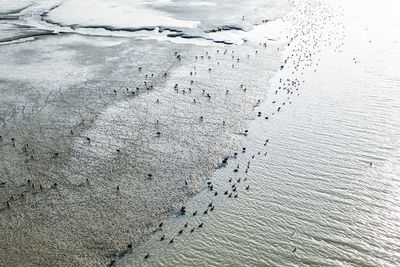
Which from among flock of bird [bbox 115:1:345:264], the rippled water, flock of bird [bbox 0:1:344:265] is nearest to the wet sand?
flock of bird [bbox 0:1:344:265]

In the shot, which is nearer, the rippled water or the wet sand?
the rippled water

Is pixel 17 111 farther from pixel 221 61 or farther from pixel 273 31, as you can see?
pixel 273 31

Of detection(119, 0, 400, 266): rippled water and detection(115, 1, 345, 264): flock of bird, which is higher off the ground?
detection(115, 1, 345, 264): flock of bird

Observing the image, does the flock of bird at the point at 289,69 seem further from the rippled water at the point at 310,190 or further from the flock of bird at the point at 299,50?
the rippled water at the point at 310,190

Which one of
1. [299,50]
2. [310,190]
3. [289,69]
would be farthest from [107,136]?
[299,50]

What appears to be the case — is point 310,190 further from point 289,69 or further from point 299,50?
point 299,50

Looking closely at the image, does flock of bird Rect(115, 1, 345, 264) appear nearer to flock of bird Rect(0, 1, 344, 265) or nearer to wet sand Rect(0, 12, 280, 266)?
flock of bird Rect(0, 1, 344, 265)

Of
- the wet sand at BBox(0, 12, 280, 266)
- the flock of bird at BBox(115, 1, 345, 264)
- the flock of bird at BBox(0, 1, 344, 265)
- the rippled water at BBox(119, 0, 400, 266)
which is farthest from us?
the flock of bird at BBox(115, 1, 345, 264)

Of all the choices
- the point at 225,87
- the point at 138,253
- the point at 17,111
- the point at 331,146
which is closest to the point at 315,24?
the point at 225,87
